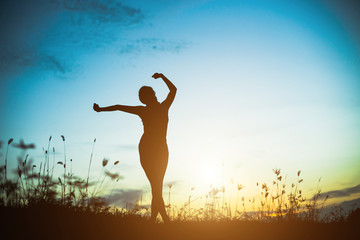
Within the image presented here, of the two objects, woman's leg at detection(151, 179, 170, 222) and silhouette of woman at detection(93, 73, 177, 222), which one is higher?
silhouette of woman at detection(93, 73, 177, 222)

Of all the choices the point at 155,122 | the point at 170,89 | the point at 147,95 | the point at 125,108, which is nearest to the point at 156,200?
the point at 155,122

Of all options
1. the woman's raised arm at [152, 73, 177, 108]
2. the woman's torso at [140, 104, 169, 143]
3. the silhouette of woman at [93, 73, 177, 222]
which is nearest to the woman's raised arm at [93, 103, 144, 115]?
the silhouette of woman at [93, 73, 177, 222]

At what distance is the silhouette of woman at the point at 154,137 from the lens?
5.37m

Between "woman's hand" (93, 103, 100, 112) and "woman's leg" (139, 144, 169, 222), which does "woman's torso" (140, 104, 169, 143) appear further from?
"woman's hand" (93, 103, 100, 112)

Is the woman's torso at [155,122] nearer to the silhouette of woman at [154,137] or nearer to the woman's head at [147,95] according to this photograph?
the silhouette of woman at [154,137]

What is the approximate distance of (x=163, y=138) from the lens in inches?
218

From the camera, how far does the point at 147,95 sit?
5.65 meters

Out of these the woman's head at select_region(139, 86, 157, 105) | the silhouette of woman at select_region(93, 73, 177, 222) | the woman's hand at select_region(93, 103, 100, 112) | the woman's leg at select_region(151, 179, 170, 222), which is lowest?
the woman's leg at select_region(151, 179, 170, 222)

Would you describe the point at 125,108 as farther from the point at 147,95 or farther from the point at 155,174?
the point at 155,174

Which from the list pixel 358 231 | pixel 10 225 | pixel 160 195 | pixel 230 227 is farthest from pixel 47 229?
pixel 358 231

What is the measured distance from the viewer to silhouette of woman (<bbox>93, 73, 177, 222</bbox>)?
17.6 ft

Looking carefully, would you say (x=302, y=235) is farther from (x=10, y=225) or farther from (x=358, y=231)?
(x=10, y=225)

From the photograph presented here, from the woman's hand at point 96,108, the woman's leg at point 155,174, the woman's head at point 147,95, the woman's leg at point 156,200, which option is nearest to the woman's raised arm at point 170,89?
the woman's head at point 147,95

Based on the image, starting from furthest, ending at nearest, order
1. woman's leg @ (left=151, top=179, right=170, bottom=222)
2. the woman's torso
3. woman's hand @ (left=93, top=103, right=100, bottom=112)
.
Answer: woman's hand @ (left=93, top=103, right=100, bottom=112) → the woman's torso → woman's leg @ (left=151, top=179, right=170, bottom=222)
